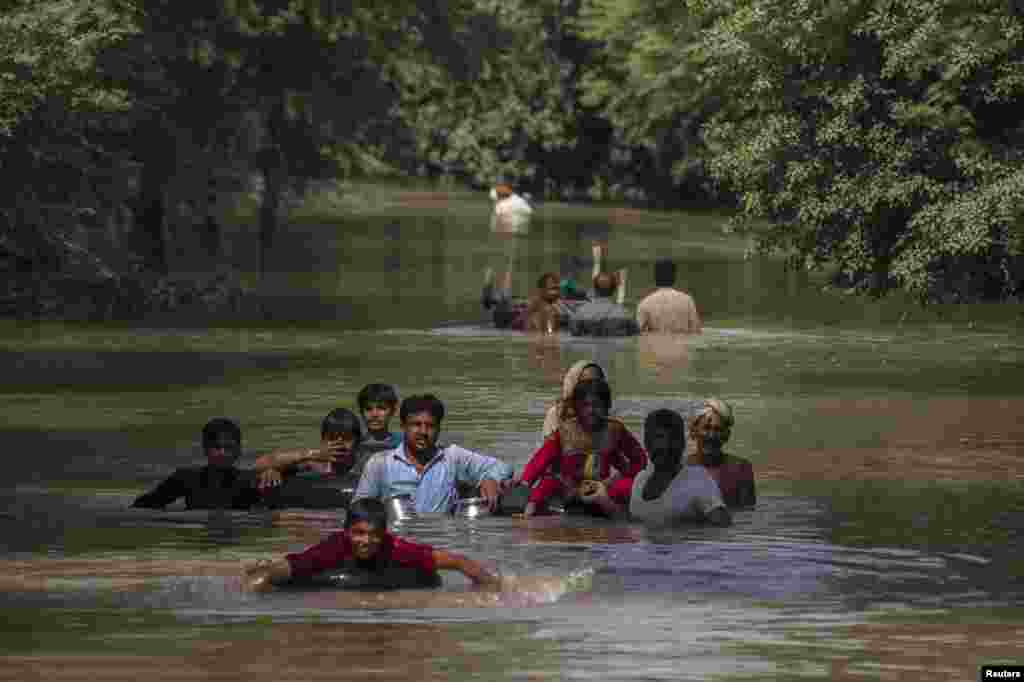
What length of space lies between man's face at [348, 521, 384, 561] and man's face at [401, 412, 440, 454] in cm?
323

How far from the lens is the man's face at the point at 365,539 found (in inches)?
744

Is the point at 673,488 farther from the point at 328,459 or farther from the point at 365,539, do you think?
the point at 365,539

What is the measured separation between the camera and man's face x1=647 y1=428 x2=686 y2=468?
2233 cm

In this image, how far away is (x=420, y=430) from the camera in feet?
73.9

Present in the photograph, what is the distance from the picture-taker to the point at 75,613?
1909cm

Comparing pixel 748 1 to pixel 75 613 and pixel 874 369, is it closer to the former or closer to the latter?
pixel 874 369

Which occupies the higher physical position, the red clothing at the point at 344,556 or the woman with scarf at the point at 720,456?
the woman with scarf at the point at 720,456

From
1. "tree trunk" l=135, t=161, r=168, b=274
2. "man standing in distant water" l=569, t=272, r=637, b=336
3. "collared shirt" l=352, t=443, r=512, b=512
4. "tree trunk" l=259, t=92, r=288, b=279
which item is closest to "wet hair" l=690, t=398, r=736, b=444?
"collared shirt" l=352, t=443, r=512, b=512

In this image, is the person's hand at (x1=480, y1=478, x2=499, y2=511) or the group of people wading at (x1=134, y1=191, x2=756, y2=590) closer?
the group of people wading at (x1=134, y1=191, x2=756, y2=590)

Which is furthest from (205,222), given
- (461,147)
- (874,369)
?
(461,147)

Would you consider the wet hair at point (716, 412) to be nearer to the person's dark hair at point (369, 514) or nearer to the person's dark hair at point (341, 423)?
the person's dark hair at point (341, 423)

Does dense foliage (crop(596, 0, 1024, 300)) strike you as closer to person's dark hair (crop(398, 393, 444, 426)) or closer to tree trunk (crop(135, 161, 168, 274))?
person's dark hair (crop(398, 393, 444, 426))

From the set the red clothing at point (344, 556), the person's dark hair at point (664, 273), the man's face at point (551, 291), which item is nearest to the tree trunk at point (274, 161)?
the man's face at point (551, 291)

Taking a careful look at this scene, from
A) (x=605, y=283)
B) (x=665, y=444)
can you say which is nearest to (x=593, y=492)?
(x=665, y=444)
